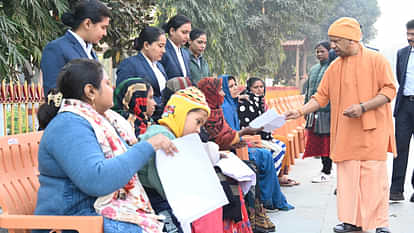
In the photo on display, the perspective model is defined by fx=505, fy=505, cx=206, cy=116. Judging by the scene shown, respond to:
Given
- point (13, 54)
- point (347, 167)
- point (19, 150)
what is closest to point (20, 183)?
point (19, 150)

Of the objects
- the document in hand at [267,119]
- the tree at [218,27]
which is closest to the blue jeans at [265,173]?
the document in hand at [267,119]

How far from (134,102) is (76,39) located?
31.8 inches

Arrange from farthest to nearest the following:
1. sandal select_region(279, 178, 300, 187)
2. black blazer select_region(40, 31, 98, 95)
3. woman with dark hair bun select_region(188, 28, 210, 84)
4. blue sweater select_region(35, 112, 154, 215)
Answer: sandal select_region(279, 178, 300, 187) < woman with dark hair bun select_region(188, 28, 210, 84) < black blazer select_region(40, 31, 98, 95) < blue sweater select_region(35, 112, 154, 215)

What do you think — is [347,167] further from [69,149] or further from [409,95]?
[69,149]

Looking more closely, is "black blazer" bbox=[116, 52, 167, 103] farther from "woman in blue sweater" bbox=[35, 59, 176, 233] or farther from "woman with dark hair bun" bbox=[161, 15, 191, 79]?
"woman in blue sweater" bbox=[35, 59, 176, 233]

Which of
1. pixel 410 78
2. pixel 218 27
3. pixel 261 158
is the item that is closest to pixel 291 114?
pixel 261 158

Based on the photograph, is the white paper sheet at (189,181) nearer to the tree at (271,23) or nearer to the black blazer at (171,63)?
the black blazer at (171,63)

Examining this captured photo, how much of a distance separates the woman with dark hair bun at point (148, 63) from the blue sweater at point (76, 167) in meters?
2.00

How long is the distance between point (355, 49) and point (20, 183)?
2.99 meters

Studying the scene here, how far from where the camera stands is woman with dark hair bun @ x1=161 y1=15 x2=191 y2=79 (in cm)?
504

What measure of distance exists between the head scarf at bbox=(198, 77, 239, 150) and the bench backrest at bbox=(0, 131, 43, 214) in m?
1.52

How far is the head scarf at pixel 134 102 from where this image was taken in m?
3.26

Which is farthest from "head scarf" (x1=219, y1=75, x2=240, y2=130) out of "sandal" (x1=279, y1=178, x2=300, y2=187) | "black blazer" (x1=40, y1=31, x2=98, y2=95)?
"sandal" (x1=279, y1=178, x2=300, y2=187)

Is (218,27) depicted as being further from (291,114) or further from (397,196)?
(291,114)
